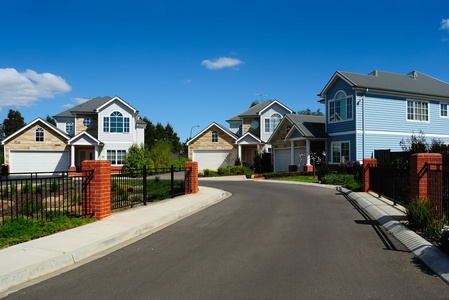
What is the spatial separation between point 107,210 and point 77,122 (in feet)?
98.0

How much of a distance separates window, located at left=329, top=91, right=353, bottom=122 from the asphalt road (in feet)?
64.8

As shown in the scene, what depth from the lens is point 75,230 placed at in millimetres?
8336

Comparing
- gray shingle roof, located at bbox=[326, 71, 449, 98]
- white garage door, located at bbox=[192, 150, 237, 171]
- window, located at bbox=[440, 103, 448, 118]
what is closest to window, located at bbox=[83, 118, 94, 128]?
white garage door, located at bbox=[192, 150, 237, 171]

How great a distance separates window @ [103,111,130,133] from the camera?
117ft

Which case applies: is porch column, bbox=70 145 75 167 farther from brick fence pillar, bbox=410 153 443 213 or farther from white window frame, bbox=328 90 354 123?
brick fence pillar, bbox=410 153 443 213

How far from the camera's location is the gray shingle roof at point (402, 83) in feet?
90.1

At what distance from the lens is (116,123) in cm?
3584

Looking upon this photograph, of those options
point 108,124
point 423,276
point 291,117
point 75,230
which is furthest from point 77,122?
point 423,276

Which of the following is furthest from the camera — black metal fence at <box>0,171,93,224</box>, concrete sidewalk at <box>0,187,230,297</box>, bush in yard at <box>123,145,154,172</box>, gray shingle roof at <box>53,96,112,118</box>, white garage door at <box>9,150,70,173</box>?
gray shingle roof at <box>53,96,112,118</box>

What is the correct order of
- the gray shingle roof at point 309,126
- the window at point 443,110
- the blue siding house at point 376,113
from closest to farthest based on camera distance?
the blue siding house at point 376,113 < the gray shingle roof at point 309,126 < the window at point 443,110

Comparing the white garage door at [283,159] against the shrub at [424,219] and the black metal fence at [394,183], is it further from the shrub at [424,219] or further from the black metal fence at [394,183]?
the shrub at [424,219]

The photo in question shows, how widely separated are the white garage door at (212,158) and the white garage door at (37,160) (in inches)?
553

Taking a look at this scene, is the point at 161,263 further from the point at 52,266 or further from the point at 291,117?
the point at 291,117

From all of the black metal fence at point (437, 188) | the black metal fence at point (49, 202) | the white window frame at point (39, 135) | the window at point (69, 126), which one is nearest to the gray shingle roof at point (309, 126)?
the black metal fence at point (437, 188)
